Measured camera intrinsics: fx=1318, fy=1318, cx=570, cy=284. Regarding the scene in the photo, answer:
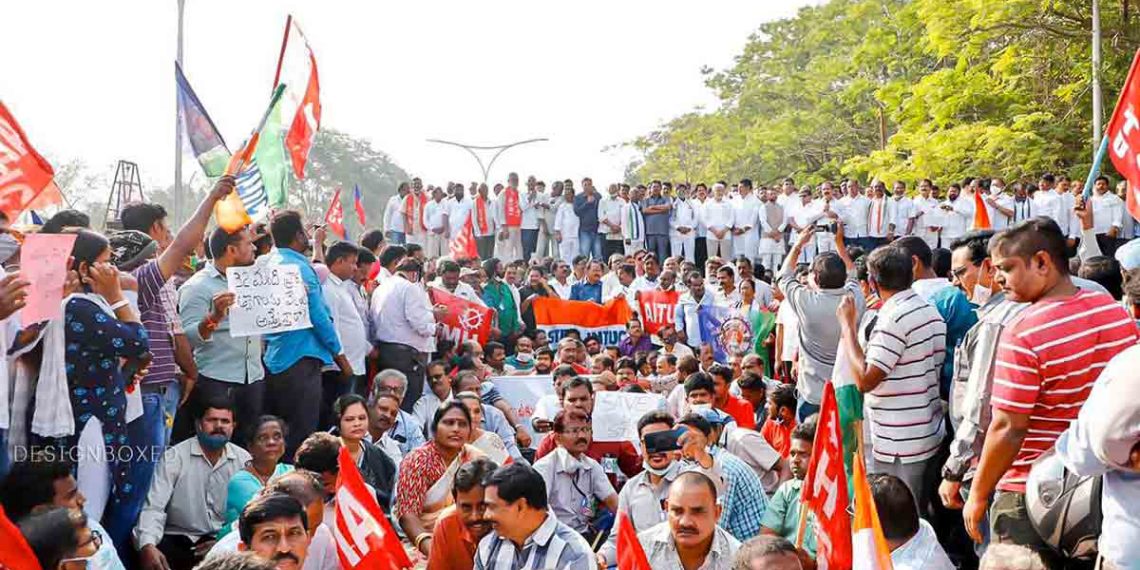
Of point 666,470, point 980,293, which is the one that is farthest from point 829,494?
point 980,293

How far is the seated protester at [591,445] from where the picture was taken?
340 inches

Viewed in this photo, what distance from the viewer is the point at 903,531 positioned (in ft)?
18.2

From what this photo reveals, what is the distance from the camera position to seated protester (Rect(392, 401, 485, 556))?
24.9 feet

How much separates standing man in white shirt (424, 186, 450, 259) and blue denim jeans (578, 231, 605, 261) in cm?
223

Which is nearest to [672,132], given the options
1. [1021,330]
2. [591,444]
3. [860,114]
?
[860,114]

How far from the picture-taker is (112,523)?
21.3 feet

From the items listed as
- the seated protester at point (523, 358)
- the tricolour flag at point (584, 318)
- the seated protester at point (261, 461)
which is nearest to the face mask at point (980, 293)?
the seated protester at point (261, 461)

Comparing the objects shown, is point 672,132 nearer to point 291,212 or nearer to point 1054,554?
point 291,212

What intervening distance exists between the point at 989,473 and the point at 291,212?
4.99m

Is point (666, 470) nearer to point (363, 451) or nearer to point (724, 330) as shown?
point (363, 451)

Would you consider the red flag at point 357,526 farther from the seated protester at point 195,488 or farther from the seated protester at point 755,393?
the seated protester at point 755,393

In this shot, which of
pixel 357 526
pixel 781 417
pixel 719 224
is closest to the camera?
pixel 357 526

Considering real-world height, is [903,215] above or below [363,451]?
above

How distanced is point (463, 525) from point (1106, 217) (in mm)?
15671
